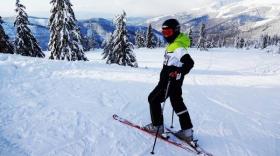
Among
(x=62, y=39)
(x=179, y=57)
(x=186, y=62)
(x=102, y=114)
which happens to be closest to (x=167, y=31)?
(x=179, y=57)

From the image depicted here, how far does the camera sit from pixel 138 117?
7.50 meters

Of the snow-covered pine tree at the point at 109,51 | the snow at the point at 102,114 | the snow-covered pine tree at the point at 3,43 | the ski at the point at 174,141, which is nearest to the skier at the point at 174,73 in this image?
the ski at the point at 174,141

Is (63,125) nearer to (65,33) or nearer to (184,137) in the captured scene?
(184,137)

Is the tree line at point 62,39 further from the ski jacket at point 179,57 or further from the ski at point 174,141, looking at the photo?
the ski jacket at point 179,57

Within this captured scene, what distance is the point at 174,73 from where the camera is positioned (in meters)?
5.75

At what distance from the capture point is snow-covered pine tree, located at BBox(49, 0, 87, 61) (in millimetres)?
29703

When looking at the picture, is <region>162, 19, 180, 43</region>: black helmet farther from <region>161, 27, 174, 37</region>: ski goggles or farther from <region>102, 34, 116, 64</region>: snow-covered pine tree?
<region>102, 34, 116, 64</region>: snow-covered pine tree

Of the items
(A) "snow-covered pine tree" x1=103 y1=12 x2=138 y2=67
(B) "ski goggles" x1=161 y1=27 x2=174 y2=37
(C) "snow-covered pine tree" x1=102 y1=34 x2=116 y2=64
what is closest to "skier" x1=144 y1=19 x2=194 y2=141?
(B) "ski goggles" x1=161 y1=27 x2=174 y2=37

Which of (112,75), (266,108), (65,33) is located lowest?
(266,108)

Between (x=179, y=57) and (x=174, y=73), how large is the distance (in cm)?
33

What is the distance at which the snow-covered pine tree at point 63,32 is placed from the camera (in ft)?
97.5

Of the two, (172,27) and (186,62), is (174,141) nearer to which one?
(186,62)

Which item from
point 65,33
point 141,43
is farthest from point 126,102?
point 141,43

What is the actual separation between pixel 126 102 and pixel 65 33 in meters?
23.0
